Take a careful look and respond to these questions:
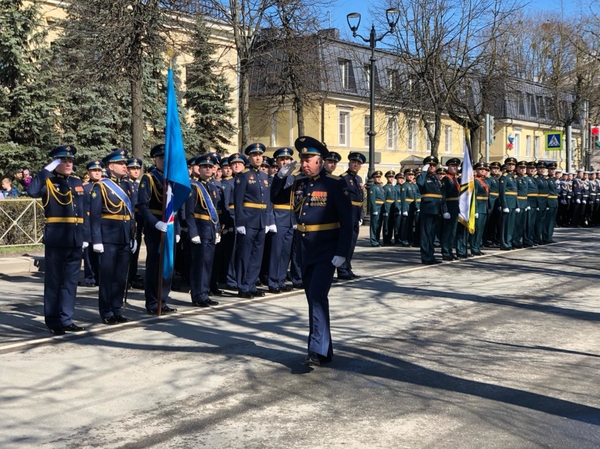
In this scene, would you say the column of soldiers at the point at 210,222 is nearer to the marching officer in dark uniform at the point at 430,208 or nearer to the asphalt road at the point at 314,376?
the marching officer in dark uniform at the point at 430,208

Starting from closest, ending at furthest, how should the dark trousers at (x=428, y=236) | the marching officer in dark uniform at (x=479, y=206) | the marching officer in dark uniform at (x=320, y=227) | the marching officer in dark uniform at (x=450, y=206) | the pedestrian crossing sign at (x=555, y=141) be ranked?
the marching officer in dark uniform at (x=320, y=227) < the dark trousers at (x=428, y=236) < the marching officer in dark uniform at (x=450, y=206) < the marching officer in dark uniform at (x=479, y=206) < the pedestrian crossing sign at (x=555, y=141)

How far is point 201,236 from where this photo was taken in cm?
1023

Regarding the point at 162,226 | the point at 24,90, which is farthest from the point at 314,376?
the point at 24,90

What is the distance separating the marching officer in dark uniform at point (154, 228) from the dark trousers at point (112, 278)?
0.66 metres

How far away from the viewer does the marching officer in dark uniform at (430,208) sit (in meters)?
14.9

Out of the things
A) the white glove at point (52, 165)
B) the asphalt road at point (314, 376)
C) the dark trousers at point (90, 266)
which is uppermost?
the white glove at point (52, 165)

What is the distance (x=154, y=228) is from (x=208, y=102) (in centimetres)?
2844

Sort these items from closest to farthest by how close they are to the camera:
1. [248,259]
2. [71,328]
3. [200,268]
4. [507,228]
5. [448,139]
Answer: [71,328] → [200,268] → [248,259] → [507,228] → [448,139]

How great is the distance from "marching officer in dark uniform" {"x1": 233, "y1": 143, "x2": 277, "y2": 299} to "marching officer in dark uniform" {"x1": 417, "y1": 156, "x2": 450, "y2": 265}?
188 inches

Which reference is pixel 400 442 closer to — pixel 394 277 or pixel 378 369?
pixel 378 369

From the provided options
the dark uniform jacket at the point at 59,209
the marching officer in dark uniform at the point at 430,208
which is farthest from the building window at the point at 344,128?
the dark uniform jacket at the point at 59,209

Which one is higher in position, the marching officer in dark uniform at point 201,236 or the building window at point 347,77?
the building window at point 347,77

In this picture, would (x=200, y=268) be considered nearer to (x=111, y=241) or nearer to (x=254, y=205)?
(x=254, y=205)

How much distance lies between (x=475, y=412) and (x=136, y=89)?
15.0 meters
